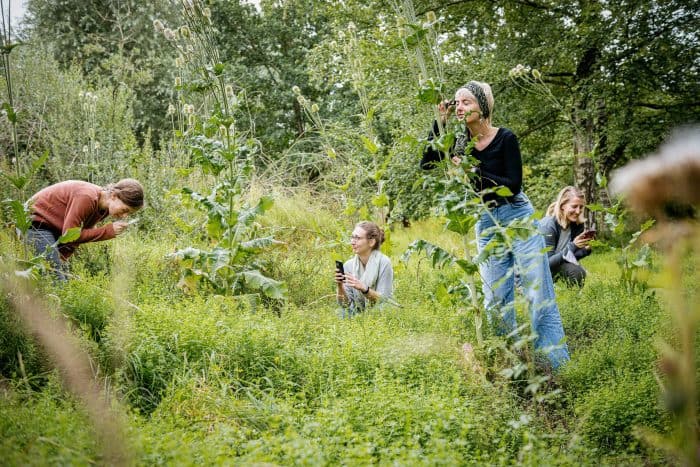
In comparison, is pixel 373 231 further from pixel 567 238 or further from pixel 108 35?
pixel 108 35

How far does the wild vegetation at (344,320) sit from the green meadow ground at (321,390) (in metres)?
0.02

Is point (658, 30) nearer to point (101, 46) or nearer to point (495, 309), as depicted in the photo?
point (495, 309)

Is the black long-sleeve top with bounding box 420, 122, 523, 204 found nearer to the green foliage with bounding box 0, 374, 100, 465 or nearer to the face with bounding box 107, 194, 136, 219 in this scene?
the green foliage with bounding box 0, 374, 100, 465

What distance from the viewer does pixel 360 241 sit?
16.2 ft

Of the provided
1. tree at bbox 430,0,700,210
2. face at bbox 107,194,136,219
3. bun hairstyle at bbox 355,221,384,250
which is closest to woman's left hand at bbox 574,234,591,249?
bun hairstyle at bbox 355,221,384,250

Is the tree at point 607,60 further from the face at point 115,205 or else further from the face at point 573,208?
the face at point 115,205

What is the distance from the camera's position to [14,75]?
9922 millimetres

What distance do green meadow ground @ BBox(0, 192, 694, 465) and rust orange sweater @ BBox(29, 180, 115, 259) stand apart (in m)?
0.62

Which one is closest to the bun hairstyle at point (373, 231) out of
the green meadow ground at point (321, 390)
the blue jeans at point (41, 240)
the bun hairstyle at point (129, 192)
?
the green meadow ground at point (321, 390)

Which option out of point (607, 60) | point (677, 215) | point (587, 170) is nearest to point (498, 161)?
point (677, 215)

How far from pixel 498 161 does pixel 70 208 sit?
11.7ft

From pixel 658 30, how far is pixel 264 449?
878cm

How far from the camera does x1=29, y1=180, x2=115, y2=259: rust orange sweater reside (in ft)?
→ 15.4

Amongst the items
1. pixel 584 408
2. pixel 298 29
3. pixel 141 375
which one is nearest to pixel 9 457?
pixel 141 375
